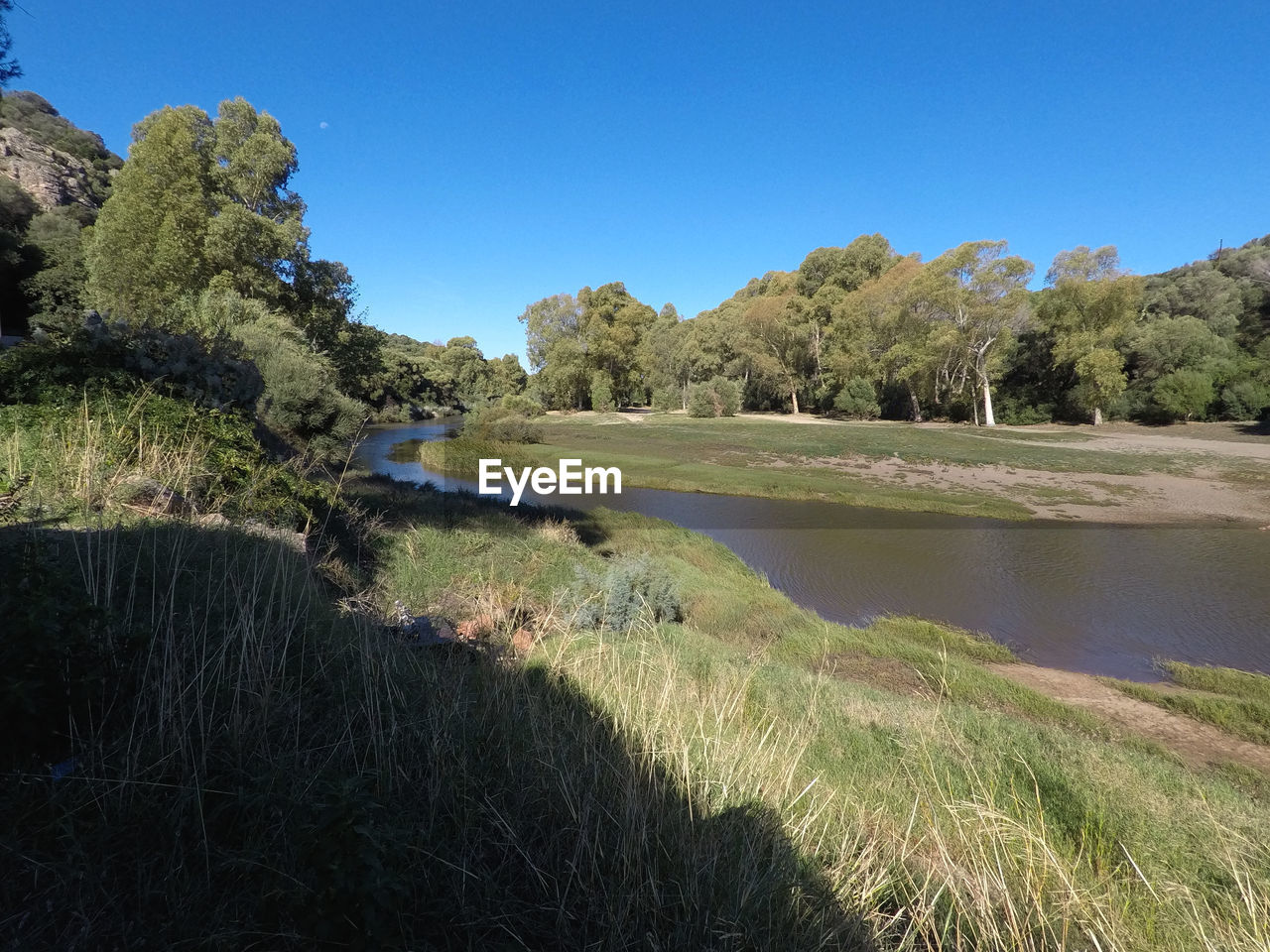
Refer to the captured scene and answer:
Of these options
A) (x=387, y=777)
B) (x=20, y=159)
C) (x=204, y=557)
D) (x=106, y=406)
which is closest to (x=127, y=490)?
(x=204, y=557)

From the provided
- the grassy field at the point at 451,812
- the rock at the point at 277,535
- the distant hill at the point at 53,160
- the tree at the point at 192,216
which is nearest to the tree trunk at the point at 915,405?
the tree at the point at 192,216

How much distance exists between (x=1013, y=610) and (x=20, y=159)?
6038cm

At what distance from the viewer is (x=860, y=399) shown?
44.4 meters

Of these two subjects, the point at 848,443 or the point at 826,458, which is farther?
the point at 848,443

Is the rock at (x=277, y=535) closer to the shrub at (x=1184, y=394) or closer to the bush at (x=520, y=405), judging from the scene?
the bush at (x=520, y=405)

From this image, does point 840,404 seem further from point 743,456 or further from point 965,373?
point 743,456

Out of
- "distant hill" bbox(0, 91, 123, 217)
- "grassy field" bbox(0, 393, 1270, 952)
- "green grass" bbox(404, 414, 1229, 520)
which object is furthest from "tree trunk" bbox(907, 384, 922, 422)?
"distant hill" bbox(0, 91, 123, 217)

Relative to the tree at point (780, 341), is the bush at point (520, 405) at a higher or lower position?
lower

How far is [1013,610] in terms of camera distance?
11.4 m

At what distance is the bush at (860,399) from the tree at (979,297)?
7.18 meters

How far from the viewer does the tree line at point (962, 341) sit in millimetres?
34438

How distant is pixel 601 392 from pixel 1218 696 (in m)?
52.0

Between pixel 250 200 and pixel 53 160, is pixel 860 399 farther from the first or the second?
pixel 53 160

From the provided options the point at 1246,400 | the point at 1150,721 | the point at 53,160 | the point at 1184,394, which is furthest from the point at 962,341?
the point at 53,160
